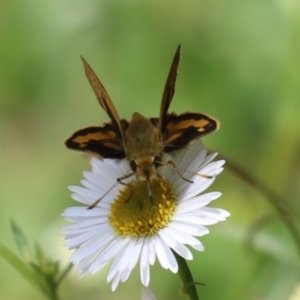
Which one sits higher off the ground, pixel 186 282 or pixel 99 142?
pixel 99 142

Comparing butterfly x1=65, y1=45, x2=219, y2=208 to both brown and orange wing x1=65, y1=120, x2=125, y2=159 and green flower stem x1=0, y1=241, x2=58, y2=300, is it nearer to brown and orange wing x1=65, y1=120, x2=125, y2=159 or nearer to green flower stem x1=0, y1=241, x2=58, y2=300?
brown and orange wing x1=65, y1=120, x2=125, y2=159

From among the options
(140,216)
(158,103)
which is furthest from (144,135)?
(158,103)

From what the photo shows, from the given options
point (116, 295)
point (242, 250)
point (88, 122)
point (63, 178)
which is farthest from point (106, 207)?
point (88, 122)

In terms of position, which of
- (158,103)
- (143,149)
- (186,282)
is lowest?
(186,282)

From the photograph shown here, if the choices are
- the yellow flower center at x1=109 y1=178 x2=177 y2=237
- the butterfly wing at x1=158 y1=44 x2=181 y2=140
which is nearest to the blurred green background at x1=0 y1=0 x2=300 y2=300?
the yellow flower center at x1=109 y1=178 x2=177 y2=237

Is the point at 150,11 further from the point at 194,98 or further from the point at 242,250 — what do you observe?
the point at 242,250

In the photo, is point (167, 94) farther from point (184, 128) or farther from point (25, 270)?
point (25, 270)
